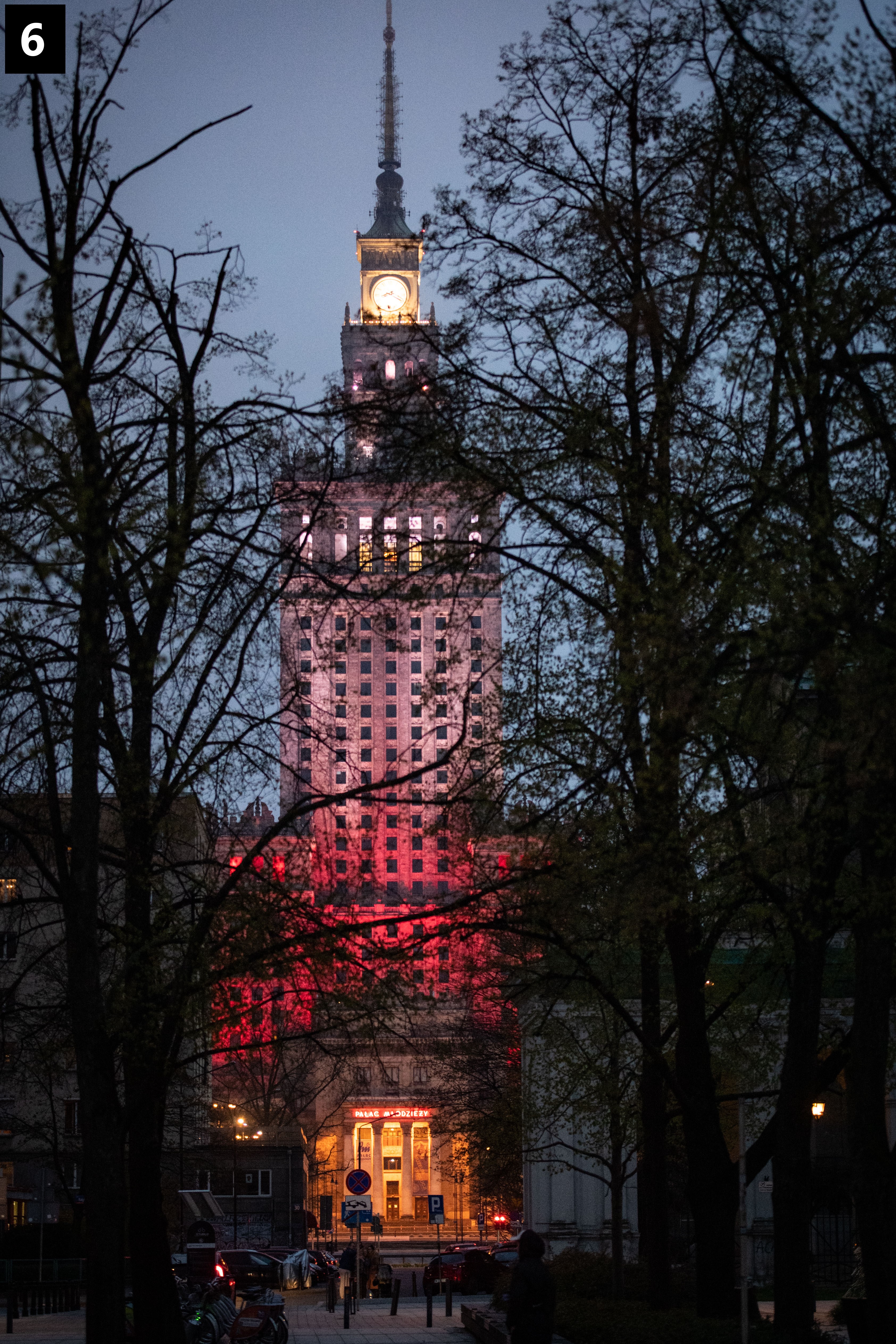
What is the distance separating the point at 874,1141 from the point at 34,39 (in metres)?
13.5

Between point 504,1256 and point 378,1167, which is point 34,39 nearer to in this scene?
point 504,1256

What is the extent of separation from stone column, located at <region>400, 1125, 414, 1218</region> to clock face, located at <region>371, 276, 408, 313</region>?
102 m

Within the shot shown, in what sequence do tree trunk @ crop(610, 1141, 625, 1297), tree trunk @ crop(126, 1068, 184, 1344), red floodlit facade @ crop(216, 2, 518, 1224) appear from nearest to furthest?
1. red floodlit facade @ crop(216, 2, 518, 1224)
2. tree trunk @ crop(126, 1068, 184, 1344)
3. tree trunk @ crop(610, 1141, 625, 1297)

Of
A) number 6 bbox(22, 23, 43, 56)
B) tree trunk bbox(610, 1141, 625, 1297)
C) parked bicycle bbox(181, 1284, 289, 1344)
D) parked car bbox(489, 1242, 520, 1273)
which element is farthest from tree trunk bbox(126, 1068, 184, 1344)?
parked car bbox(489, 1242, 520, 1273)

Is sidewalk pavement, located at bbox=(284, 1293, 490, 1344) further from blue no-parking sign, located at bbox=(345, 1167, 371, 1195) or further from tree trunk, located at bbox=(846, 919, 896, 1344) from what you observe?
tree trunk, located at bbox=(846, 919, 896, 1344)

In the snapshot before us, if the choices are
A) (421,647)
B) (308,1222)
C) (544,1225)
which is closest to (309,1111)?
(308,1222)

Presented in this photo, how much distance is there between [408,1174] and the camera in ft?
433

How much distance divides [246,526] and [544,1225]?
37616 mm

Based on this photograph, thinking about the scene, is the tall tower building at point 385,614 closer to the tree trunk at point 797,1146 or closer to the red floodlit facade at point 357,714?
the red floodlit facade at point 357,714

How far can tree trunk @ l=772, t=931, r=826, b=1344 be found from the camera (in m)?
15.7

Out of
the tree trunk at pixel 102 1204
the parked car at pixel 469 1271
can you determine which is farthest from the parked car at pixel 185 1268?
the tree trunk at pixel 102 1204

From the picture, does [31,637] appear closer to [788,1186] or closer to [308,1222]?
[788,1186]

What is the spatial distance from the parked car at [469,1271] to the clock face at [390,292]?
506 feet

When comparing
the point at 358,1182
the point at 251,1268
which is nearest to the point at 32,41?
the point at 358,1182
